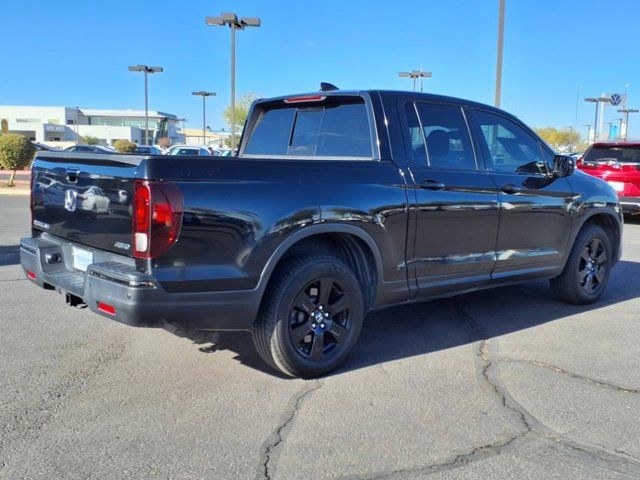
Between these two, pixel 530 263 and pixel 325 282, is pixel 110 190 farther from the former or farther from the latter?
pixel 530 263

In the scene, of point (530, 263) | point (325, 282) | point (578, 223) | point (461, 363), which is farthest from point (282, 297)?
point (578, 223)

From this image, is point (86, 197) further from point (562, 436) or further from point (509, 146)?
point (509, 146)

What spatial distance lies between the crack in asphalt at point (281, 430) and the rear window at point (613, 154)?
452 inches

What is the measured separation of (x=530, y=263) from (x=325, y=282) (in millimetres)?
2401

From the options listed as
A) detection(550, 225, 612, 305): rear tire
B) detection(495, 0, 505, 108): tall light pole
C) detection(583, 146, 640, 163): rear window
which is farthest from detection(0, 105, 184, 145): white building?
detection(550, 225, 612, 305): rear tire

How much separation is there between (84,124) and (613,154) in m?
97.1

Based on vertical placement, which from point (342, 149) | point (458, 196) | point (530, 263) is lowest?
point (530, 263)

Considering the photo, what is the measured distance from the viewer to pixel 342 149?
4805 millimetres

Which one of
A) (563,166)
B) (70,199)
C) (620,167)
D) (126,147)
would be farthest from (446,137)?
(126,147)

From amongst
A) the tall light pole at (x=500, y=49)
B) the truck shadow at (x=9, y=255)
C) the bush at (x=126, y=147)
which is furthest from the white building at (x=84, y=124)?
the truck shadow at (x=9, y=255)

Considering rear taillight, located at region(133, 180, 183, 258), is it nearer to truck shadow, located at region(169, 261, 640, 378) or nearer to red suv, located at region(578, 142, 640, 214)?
truck shadow, located at region(169, 261, 640, 378)

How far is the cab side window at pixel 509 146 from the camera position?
17.3 ft

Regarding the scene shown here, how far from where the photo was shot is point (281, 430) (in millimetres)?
3408

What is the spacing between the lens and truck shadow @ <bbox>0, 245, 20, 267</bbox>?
26.1ft
